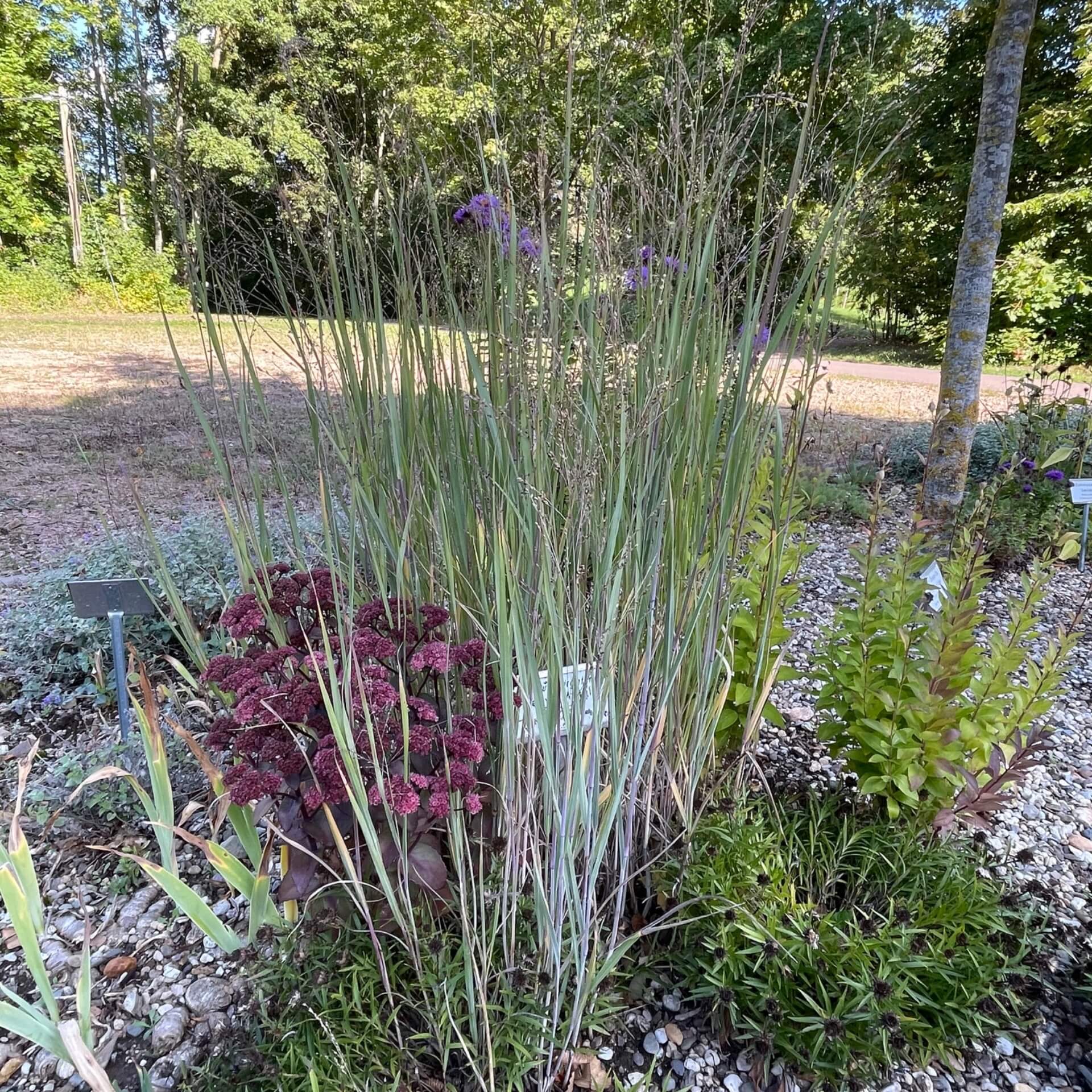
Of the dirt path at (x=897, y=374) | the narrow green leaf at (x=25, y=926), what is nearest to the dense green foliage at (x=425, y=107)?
the narrow green leaf at (x=25, y=926)

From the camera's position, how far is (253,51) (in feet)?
29.6

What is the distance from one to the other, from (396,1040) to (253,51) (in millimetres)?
11446

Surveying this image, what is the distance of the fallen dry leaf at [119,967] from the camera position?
117 centimetres

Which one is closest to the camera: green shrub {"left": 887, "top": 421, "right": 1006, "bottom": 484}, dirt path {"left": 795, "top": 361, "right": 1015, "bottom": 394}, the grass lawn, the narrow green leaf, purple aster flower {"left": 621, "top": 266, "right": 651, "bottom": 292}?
the narrow green leaf

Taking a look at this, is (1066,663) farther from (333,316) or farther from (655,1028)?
(333,316)

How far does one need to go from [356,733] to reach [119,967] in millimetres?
717

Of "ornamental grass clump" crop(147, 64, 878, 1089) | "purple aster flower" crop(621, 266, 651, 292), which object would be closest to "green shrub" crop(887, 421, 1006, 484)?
"purple aster flower" crop(621, 266, 651, 292)

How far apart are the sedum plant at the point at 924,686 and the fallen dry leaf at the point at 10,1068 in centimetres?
143

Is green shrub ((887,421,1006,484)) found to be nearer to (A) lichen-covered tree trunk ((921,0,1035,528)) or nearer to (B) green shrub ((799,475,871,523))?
(B) green shrub ((799,475,871,523))

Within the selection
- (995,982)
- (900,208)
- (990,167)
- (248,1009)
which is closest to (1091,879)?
(995,982)

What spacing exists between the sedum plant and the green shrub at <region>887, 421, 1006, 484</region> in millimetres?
2704

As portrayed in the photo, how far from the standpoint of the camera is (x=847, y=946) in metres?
1.06

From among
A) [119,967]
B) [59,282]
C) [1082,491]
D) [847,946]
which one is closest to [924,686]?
[847,946]

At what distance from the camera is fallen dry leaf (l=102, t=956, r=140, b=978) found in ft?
3.82
